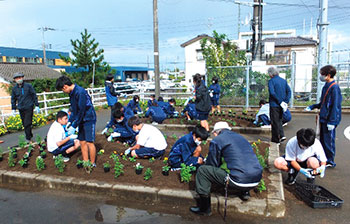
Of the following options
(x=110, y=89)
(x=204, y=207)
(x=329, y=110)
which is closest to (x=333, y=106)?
(x=329, y=110)

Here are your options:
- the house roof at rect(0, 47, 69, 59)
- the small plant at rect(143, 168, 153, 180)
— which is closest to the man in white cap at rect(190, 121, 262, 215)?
the small plant at rect(143, 168, 153, 180)

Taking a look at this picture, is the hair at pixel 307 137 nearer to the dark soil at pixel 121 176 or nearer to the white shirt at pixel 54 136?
the dark soil at pixel 121 176

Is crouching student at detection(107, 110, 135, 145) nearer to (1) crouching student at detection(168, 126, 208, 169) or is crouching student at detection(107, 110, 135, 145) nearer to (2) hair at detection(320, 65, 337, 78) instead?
(1) crouching student at detection(168, 126, 208, 169)

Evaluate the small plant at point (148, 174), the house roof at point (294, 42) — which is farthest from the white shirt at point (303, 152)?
the house roof at point (294, 42)

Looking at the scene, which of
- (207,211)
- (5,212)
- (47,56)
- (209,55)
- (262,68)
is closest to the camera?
(207,211)

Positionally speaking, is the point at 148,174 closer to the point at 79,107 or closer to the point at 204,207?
the point at 204,207

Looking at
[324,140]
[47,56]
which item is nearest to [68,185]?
[324,140]

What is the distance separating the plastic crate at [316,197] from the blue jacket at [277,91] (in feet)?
7.27

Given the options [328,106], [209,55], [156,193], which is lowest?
[156,193]

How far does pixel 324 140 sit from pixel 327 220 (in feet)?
6.34

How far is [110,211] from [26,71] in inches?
1238

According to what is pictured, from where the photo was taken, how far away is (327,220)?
10.2 ft

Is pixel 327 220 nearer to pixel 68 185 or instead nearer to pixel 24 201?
pixel 68 185

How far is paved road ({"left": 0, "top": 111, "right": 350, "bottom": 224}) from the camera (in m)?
3.24
